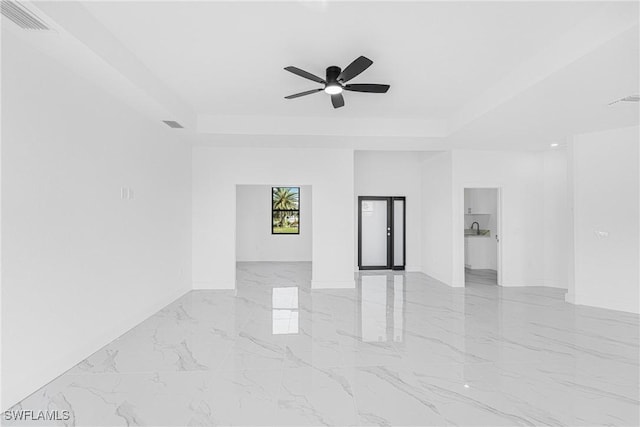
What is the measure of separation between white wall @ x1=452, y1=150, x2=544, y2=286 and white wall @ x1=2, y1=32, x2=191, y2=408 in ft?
16.7

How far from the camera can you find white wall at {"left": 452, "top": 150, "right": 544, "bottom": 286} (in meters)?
5.88

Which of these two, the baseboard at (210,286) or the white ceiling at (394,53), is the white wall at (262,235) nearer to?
the baseboard at (210,286)

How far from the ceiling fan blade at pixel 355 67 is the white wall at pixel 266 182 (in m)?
2.81

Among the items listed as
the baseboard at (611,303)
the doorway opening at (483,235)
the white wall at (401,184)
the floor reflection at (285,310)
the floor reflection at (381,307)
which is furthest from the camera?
the doorway opening at (483,235)

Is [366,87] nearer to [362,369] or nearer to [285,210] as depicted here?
[362,369]

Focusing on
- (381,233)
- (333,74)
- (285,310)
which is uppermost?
(333,74)

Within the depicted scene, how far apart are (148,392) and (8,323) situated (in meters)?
1.03

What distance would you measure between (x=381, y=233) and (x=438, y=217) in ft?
5.33

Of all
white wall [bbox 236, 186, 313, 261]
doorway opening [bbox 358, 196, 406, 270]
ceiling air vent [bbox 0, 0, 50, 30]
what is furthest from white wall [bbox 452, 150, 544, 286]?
ceiling air vent [bbox 0, 0, 50, 30]

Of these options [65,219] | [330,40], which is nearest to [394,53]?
[330,40]

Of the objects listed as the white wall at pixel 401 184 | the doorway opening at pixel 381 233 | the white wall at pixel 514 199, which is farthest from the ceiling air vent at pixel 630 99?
the doorway opening at pixel 381 233

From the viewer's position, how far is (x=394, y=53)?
2.93 m

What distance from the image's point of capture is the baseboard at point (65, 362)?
7.29ft

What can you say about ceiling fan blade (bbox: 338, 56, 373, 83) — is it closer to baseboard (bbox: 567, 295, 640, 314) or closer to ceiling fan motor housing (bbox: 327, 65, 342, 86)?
ceiling fan motor housing (bbox: 327, 65, 342, 86)
